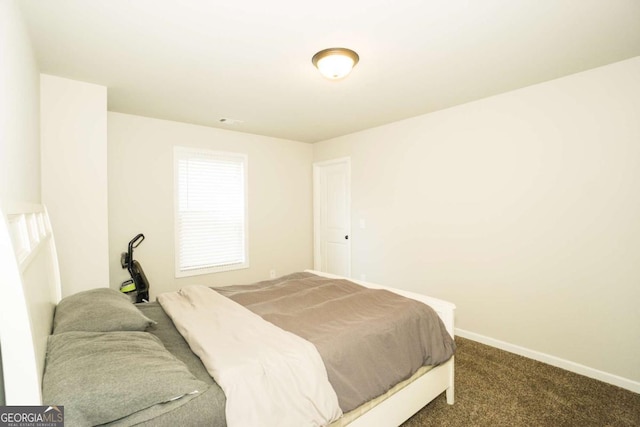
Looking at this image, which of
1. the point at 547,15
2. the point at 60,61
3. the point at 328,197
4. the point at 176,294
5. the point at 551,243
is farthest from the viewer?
the point at 328,197

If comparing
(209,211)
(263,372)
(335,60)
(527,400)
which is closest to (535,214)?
(527,400)

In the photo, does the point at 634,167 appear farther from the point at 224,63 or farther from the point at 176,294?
the point at 176,294

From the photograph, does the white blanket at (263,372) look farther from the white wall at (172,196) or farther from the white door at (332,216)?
the white door at (332,216)

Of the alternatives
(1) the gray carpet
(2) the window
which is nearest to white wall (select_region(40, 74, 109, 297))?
(2) the window

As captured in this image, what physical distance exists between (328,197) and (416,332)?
3232 millimetres

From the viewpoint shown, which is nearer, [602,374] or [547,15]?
[547,15]

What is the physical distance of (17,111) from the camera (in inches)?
62.1

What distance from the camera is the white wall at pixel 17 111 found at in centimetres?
133

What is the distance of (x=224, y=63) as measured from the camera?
231 centimetres

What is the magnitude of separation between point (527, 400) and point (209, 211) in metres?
3.87

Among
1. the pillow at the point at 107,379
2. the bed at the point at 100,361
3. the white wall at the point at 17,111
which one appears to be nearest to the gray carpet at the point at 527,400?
the bed at the point at 100,361

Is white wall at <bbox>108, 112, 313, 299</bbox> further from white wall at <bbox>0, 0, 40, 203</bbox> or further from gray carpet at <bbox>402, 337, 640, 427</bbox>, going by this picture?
gray carpet at <bbox>402, 337, 640, 427</bbox>

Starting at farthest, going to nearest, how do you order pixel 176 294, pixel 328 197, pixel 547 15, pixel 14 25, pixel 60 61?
pixel 328 197
pixel 176 294
pixel 60 61
pixel 547 15
pixel 14 25

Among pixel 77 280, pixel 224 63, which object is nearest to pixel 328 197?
pixel 224 63
